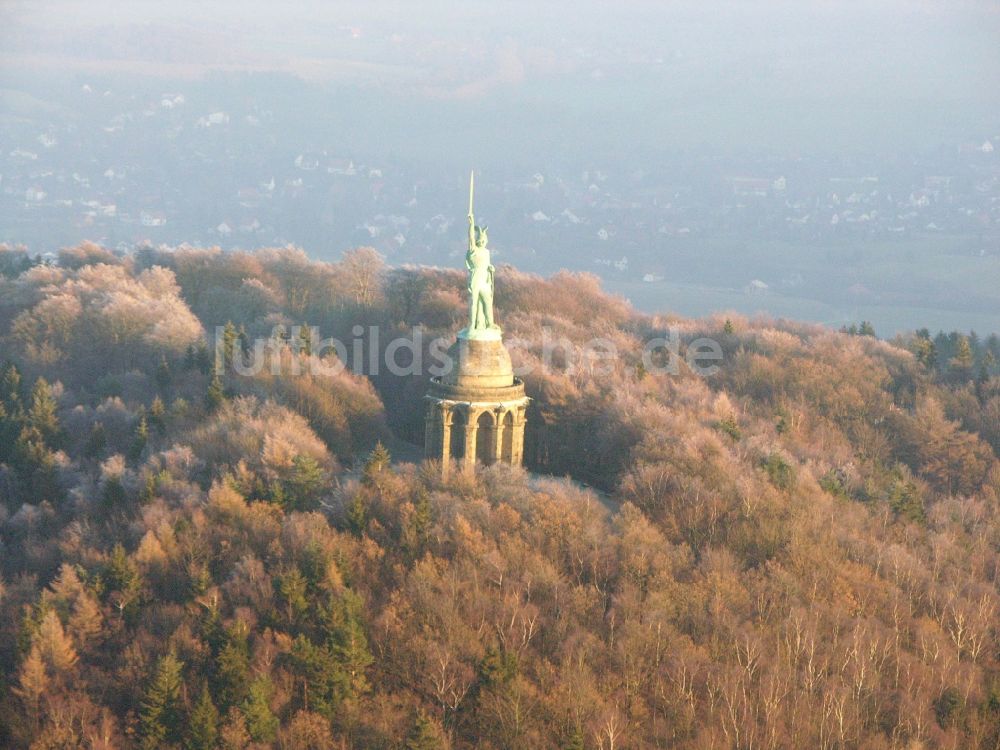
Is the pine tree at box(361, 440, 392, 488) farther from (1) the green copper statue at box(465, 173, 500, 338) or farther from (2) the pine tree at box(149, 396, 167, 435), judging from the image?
(2) the pine tree at box(149, 396, 167, 435)

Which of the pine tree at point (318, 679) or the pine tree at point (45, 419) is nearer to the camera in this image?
the pine tree at point (318, 679)

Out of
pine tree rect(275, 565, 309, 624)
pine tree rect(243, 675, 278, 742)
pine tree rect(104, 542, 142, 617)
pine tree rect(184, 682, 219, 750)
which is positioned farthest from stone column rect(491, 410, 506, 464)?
pine tree rect(184, 682, 219, 750)

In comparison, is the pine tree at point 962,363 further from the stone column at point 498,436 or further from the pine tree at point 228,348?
the stone column at point 498,436

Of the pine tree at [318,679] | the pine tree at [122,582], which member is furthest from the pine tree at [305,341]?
the pine tree at [318,679]

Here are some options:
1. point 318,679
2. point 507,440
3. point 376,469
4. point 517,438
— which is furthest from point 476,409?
point 318,679

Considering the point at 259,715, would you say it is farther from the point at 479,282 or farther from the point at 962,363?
the point at 962,363

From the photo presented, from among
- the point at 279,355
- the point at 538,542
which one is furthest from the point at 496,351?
the point at 279,355
